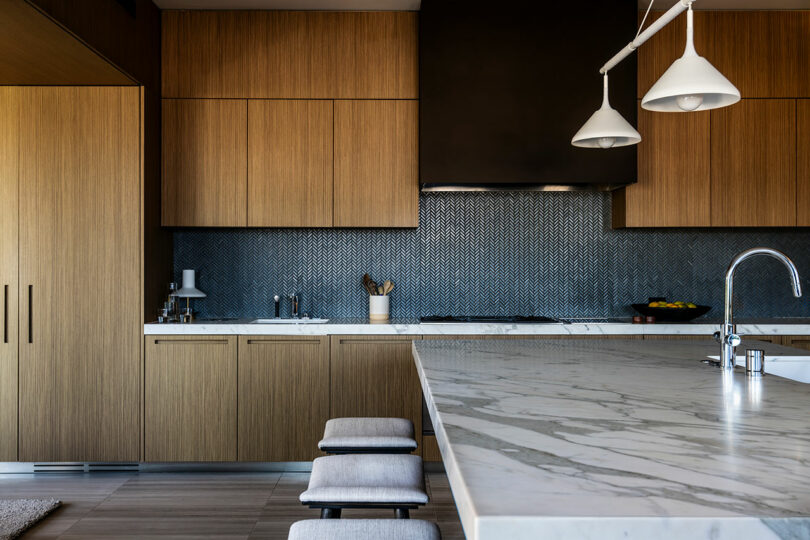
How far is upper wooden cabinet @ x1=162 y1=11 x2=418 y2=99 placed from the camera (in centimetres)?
383

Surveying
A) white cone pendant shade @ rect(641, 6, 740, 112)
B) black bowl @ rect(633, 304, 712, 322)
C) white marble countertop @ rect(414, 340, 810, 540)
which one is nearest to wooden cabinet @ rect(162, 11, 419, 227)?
black bowl @ rect(633, 304, 712, 322)

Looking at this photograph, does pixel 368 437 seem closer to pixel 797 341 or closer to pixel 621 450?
pixel 621 450

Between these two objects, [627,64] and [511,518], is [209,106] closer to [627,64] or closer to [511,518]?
[627,64]

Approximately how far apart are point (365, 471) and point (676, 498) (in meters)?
0.99

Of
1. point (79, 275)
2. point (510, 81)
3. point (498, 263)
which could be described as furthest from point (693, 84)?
point (79, 275)

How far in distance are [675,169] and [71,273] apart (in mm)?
3677

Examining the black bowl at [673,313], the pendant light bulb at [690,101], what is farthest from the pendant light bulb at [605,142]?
the black bowl at [673,313]

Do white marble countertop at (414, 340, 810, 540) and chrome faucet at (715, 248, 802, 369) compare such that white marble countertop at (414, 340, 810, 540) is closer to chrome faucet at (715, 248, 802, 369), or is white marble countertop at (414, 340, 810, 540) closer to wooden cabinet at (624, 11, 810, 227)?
chrome faucet at (715, 248, 802, 369)

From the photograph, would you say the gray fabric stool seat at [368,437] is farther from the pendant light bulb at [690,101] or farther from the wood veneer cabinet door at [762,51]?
the wood veneer cabinet door at [762,51]

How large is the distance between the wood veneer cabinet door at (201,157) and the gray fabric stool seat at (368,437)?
7.14 feet

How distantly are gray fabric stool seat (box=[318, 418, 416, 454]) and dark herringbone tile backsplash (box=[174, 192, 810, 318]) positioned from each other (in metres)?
2.11

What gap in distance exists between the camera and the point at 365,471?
1649mm

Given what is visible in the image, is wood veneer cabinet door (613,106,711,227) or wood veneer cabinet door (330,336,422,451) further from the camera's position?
wood veneer cabinet door (613,106,711,227)

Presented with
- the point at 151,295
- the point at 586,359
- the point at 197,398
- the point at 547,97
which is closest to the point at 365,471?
the point at 586,359
